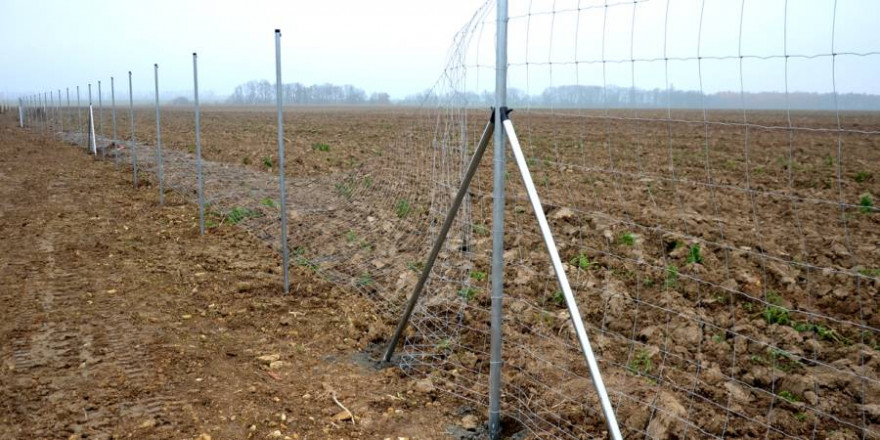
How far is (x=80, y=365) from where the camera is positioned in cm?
402

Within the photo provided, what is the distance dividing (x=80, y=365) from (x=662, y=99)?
3.78 metres

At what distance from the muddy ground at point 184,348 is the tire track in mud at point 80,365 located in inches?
0.4

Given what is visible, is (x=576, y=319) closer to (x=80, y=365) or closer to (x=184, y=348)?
(x=184, y=348)

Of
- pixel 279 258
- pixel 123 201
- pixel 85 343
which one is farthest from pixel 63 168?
pixel 85 343

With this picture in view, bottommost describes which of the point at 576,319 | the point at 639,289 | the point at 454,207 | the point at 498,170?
the point at 639,289

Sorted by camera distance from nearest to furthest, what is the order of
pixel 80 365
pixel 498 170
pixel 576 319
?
pixel 576 319
pixel 498 170
pixel 80 365

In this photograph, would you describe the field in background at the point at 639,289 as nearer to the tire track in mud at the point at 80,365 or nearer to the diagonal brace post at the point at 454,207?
the diagonal brace post at the point at 454,207

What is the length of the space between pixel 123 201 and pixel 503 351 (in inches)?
311

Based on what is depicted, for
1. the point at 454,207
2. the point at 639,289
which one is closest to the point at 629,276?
the point at 639,289

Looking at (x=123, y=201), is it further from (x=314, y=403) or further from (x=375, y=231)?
(x=314, y=403)

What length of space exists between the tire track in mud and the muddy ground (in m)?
0.01

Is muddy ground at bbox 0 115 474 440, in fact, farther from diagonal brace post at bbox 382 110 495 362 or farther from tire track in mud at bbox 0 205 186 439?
diagonal brace post at bbox 382 110 495 362

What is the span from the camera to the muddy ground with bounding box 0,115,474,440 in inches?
133

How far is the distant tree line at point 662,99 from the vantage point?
219cm
